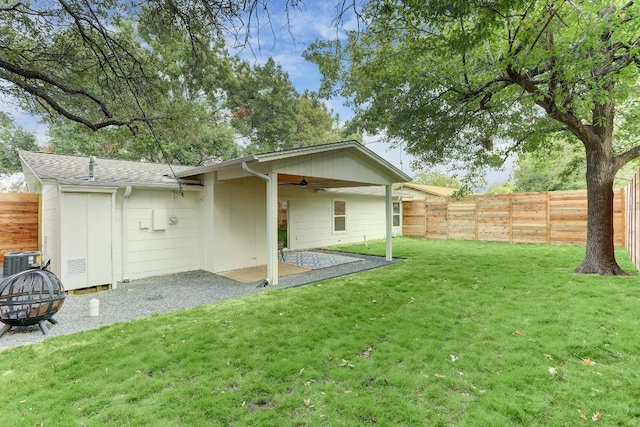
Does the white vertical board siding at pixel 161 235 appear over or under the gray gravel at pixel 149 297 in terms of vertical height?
over

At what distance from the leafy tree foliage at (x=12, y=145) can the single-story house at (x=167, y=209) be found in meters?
6.71

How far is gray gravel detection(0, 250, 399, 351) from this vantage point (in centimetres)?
426


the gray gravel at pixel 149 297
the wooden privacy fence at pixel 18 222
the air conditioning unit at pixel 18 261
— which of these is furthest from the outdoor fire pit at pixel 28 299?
the wooden privacy fence at pixel 18 222

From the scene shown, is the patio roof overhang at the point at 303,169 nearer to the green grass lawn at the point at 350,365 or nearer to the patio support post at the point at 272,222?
the patio support post at the point at 272,222

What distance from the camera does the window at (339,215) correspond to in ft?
44.2

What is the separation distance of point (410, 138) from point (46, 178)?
7.87 m

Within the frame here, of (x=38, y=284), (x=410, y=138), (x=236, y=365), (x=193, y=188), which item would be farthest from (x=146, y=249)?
(x=410, y=138)

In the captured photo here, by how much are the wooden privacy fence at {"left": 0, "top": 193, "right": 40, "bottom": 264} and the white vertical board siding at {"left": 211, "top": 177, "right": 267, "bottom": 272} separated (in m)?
5.62

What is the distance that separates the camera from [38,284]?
13.8ft

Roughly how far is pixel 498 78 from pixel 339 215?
28.0 feet

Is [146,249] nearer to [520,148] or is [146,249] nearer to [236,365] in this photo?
[236,365]

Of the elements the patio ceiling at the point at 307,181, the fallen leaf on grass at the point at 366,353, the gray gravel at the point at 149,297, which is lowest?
the fallen leaf on grass at the point at 366,353

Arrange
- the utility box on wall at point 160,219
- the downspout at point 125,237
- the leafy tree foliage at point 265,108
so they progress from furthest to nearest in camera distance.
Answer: the leafy tree foliage at point 265,108, the utility box on wall at point 160,219, the downspout at point 125,237

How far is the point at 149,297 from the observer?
573cm
